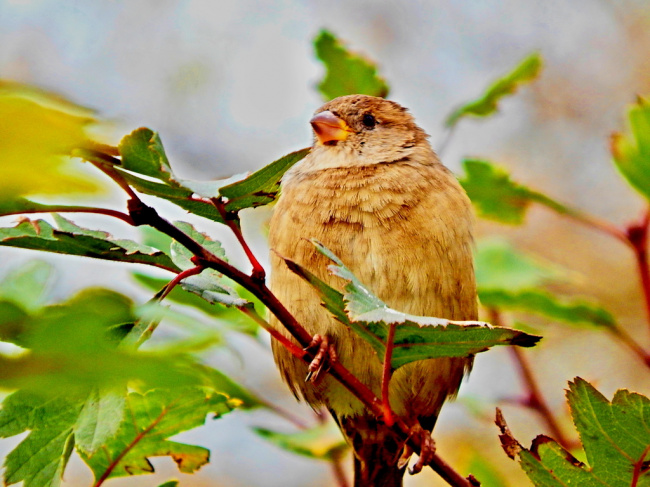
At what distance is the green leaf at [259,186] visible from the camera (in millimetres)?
1092

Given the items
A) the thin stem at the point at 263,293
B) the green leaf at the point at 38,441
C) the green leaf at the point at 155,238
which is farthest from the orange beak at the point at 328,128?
the green leaf at the point at 38,441

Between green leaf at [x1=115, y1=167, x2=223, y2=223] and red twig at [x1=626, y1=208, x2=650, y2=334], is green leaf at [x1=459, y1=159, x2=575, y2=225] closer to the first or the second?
red twig at [x1=626, y1=208, x2=650, y2=334]

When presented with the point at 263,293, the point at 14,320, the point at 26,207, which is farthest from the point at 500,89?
the point at 14,320

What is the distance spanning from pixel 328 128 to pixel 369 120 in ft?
0.68

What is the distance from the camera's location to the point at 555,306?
206cm

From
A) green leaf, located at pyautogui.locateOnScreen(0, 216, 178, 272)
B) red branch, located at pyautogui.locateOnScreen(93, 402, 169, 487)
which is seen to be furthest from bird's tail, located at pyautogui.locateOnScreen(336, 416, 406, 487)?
green leaf, located at pyautogui.locateOnScreen(0, 216, 178, 272)

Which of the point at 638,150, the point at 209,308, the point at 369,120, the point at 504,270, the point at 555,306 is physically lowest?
the point at 209,308

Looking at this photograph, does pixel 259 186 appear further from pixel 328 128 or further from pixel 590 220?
pixel 328 128

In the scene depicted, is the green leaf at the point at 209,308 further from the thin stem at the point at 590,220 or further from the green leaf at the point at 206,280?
the thin stem at the point at 590,220

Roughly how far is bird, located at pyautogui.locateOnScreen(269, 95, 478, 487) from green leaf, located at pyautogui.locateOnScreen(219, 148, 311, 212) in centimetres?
86

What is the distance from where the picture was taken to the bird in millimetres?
2188

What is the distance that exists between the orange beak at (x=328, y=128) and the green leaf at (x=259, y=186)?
169cm

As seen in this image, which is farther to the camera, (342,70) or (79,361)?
(342,70)

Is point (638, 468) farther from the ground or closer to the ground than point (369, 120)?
closer to the ground
